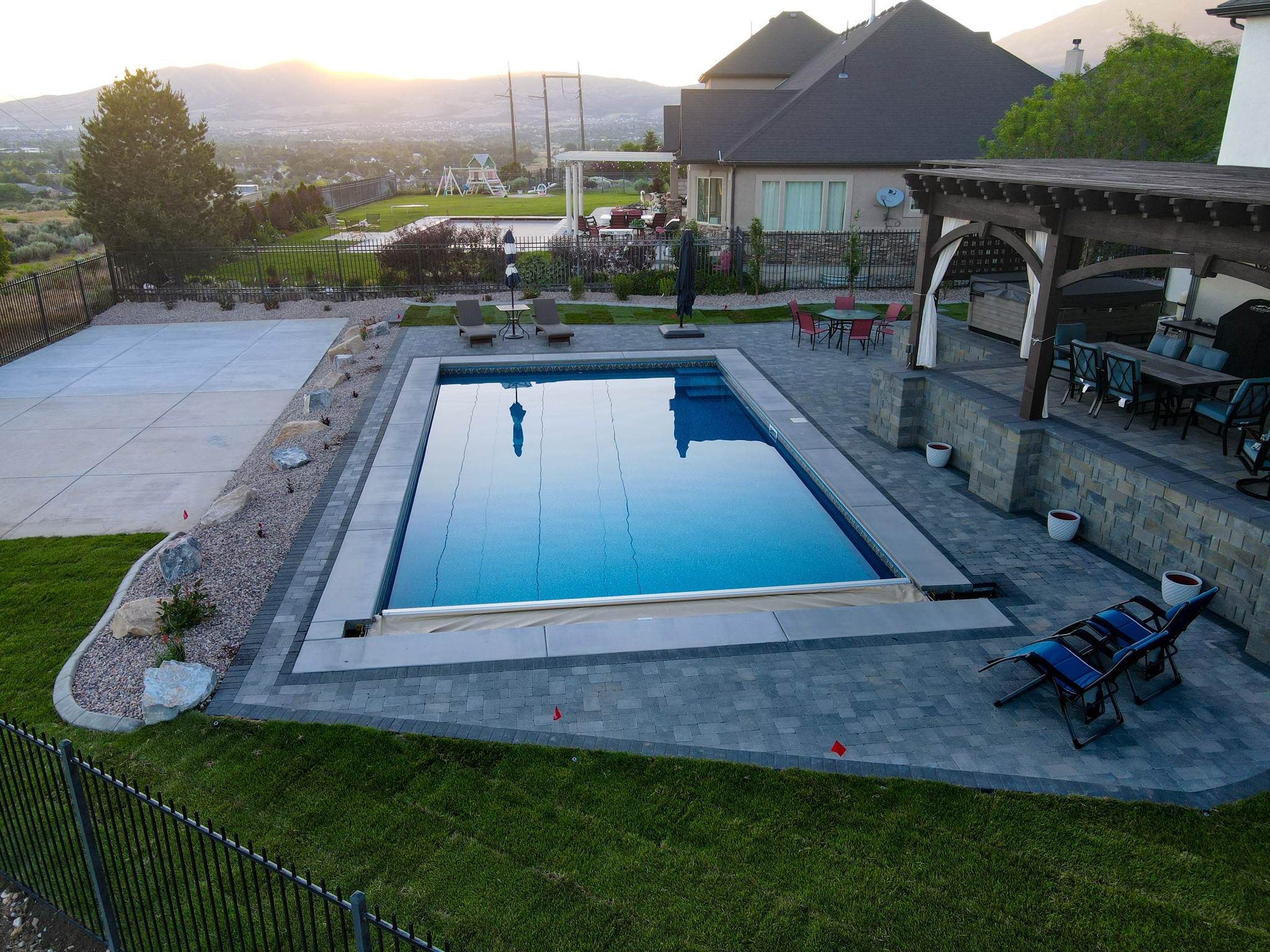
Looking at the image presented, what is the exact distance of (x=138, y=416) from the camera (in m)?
14.1

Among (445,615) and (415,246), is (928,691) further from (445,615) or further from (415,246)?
(415,246)

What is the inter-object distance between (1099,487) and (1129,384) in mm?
1773

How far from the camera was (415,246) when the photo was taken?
23.4 metres

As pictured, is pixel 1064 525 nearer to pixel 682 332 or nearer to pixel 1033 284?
pixel 1033 284

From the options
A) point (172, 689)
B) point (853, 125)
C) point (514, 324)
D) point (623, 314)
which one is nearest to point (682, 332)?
point (623, 314)

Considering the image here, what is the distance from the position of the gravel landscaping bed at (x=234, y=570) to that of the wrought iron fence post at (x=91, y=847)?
2428 millimetres

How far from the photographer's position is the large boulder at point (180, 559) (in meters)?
8.73

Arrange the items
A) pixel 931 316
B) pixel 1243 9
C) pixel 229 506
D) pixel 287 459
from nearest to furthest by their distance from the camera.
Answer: pixel 229 506 → pixel 287 459 → pixel 931 316 → pixel 1243 9

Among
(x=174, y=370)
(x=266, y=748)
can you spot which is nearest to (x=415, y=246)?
(x=174, y=370)

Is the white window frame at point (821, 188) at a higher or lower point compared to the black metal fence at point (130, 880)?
higher

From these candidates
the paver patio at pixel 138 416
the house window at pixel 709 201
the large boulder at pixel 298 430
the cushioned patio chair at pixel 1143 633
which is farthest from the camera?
the house window at pixel 709 201

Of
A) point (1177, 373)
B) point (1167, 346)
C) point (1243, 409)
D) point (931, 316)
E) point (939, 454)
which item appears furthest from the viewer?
point (931, 316)

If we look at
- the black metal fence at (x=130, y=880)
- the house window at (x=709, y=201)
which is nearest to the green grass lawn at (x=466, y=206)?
the house window at (x=709, y=201)

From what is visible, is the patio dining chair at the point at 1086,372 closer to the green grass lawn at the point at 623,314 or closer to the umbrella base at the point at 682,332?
the green grass lawn at the point at 623,314
